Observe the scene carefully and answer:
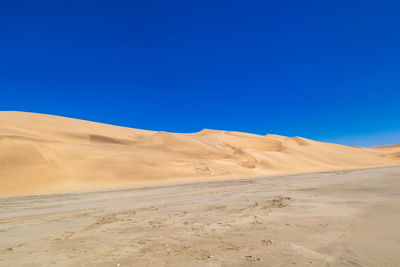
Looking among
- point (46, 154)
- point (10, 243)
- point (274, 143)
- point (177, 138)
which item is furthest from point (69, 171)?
point (274, 143)

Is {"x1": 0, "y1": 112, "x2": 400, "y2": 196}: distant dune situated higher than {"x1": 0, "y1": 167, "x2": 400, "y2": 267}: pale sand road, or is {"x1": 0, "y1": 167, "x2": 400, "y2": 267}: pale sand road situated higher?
{"x1": 0, "y1": 112, "x2": 400, "y2": 196}: distant dune

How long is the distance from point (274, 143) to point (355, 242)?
133 ft

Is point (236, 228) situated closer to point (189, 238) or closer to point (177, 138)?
point (189, 238)

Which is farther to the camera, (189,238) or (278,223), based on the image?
(278,223)

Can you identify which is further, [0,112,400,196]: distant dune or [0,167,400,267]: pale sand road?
[0,112,400,196]: distant dune

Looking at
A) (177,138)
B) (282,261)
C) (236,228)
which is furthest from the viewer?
(177,138)

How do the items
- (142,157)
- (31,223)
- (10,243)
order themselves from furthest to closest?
(142,157) < (31,223) < (10,243)

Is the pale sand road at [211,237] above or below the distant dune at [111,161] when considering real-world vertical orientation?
below

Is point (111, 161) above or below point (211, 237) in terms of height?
above

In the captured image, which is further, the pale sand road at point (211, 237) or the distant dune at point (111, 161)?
the distant dune at point (111, 161)

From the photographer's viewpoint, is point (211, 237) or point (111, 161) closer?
point (211, 237)

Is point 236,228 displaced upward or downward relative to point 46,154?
downward

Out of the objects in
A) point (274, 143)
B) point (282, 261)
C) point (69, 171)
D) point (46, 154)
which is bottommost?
point (282, 261)

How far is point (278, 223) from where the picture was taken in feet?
15.4
